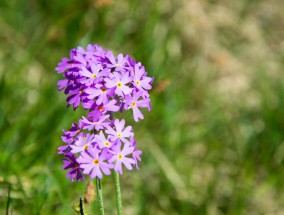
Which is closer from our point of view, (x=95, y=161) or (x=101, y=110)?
(x=95, y=161)

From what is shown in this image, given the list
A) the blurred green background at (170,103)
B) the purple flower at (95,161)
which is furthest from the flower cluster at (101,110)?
the blurred green background at (170,103)

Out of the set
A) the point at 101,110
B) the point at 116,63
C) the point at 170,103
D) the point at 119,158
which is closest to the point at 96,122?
the point at 101,110

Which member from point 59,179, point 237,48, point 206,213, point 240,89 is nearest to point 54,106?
point 59,179

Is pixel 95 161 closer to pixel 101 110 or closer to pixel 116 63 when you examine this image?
pixel 101 110

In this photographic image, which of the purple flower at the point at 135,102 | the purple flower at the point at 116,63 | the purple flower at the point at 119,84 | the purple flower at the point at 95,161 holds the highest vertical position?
the purple flower at the point at 116,63

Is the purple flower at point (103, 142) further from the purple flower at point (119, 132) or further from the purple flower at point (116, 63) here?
the purple flower at point (116, 63)

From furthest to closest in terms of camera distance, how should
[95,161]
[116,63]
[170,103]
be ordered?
[170,103]
[116,63]
[95,161]

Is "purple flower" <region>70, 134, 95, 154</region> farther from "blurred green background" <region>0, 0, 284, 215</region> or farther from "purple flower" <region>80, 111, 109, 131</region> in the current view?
"blurred green background" <region>0, 0, 284, 215</region>

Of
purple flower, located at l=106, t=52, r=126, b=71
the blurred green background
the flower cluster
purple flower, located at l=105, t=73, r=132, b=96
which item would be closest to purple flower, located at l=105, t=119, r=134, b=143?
the flower cluster
